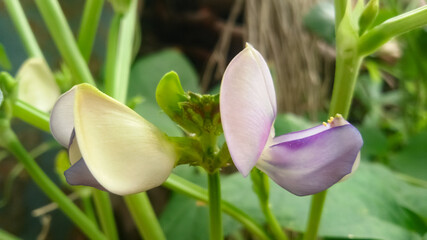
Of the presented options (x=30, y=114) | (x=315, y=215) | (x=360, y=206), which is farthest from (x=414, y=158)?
(x=30, y=114)

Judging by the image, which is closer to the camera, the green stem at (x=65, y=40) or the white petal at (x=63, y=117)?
the white petal at (x=63, y=117)

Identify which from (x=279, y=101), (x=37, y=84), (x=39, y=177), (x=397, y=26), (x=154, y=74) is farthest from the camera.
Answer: (x=279, y=101)

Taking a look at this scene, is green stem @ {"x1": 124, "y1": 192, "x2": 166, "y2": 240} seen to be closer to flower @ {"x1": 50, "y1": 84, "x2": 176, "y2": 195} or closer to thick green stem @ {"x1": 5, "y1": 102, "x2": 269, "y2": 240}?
thick green stem @ {"x1": 5, "y1": 102, "x2": 269, "y2": 240}

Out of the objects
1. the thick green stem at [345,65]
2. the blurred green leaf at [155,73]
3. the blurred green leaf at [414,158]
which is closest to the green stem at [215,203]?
the thick green stem at [345,65]

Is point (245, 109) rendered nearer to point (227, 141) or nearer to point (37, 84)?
point (227, 141)

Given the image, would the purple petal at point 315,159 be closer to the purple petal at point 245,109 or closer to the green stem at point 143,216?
the purple petal at point 245,109

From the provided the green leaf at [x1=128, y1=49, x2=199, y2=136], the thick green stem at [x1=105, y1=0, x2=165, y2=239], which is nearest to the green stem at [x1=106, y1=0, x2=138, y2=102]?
the thick green stem at [x1=105, y1=0, x2=165, y2=239]
